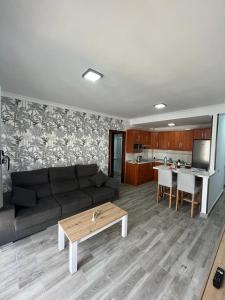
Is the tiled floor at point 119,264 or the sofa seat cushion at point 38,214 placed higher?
the sofa seat cushion at point 38,214

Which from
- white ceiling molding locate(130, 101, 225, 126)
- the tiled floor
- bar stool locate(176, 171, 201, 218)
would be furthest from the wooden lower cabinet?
the tiled floor

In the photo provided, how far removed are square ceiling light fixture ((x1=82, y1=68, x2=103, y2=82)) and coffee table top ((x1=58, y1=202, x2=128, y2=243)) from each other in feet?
6.90

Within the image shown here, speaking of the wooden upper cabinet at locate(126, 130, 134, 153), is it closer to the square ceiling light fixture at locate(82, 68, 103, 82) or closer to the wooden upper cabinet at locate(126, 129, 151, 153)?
Result: the wooden upper cabinet at locate(126, 129, 151, 153)

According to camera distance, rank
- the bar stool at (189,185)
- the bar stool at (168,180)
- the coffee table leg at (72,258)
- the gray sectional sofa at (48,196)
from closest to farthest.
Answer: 1. the coffee table leg at (72,258)
2. the gray sectional sofa at (48,196)
3. the bar stool at (189,185)
4. the bar stool at (168,180)

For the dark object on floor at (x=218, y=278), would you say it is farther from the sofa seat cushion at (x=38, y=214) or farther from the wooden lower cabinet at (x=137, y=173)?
the wooden lower cabinet at (x=137, y=173)

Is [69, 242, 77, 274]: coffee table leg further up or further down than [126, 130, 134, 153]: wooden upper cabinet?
further down

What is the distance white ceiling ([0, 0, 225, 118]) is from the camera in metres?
0.96

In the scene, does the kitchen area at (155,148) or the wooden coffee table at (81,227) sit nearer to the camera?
the wooden coffee table at (81,227)

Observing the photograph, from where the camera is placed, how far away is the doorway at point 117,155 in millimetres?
4863

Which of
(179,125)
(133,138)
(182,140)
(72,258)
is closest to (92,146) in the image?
(133,138)

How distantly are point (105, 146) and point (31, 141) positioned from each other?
2195 mm

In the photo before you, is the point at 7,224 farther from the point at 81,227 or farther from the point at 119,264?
the point at 119,264

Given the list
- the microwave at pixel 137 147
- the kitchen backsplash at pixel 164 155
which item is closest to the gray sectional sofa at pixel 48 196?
the microwave at pixel 137 147

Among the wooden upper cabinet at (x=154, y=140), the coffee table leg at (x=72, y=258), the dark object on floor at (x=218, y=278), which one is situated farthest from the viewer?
the wooden upper cabinet at (x=154, y=140)
